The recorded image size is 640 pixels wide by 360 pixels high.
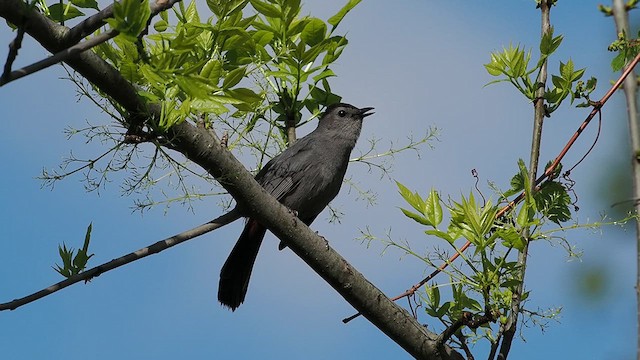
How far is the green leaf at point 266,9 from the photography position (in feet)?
11.1

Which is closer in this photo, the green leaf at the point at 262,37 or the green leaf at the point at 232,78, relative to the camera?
the green leaf at the point at 232,78

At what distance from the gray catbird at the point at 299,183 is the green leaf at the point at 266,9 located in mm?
1969

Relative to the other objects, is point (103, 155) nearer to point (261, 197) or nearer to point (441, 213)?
point (261, 197)

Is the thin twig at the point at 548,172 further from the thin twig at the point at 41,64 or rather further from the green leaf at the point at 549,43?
the thin twig at the point at 41,64

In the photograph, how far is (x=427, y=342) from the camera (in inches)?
148

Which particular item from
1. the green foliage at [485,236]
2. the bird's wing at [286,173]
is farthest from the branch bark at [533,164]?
the bird's wing at [286,173]

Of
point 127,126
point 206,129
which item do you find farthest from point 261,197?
point 127,126

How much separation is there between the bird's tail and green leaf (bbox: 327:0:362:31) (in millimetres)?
2134

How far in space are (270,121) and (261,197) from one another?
885 mm

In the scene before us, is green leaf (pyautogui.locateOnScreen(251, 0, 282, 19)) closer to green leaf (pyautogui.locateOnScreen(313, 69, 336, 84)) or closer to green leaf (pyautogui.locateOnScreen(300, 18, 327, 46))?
green leaf (pyautogui.locateOnScreen(300, 18, 327, 46))

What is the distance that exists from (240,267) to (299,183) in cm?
78

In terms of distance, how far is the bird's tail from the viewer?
223 inches

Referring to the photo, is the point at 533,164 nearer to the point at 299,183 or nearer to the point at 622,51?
the point at 622,51

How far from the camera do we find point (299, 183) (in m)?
6.21
